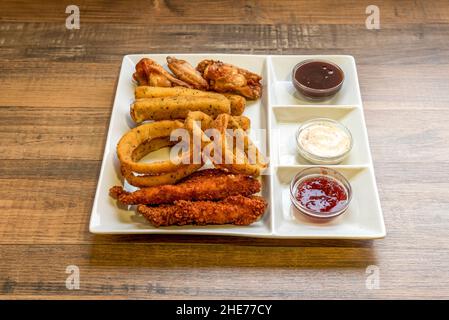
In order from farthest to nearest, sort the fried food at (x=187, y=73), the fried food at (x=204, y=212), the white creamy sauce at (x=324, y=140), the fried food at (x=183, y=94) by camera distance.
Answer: the fried food at (x=187, y=73) < the fried food at (x=183, y=94) < the white creamy sauce at (x=324, y=140) < the fried food at (x=204, y=212)

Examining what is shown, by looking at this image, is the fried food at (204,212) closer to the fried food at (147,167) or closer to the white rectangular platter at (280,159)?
the white rectangular platter at (280,159)

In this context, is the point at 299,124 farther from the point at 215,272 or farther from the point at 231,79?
the point at 215,272

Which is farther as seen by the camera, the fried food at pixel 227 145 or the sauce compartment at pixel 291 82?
the sauce compartment at pixel 291 82

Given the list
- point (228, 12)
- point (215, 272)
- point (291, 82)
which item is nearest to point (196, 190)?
point (215, 272)

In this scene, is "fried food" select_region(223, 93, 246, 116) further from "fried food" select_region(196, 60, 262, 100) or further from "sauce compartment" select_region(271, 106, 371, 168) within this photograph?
"sauce compartment" select_region(271, 106, 371, 168)

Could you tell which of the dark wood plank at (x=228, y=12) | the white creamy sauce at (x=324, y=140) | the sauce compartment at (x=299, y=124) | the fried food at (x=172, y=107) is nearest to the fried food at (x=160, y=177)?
the fried food at (x=172, y=107)

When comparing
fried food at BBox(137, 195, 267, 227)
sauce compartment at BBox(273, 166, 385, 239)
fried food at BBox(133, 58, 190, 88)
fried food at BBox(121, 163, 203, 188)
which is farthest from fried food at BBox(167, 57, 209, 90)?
fried food at BBox(137, 195, 267, 227)
